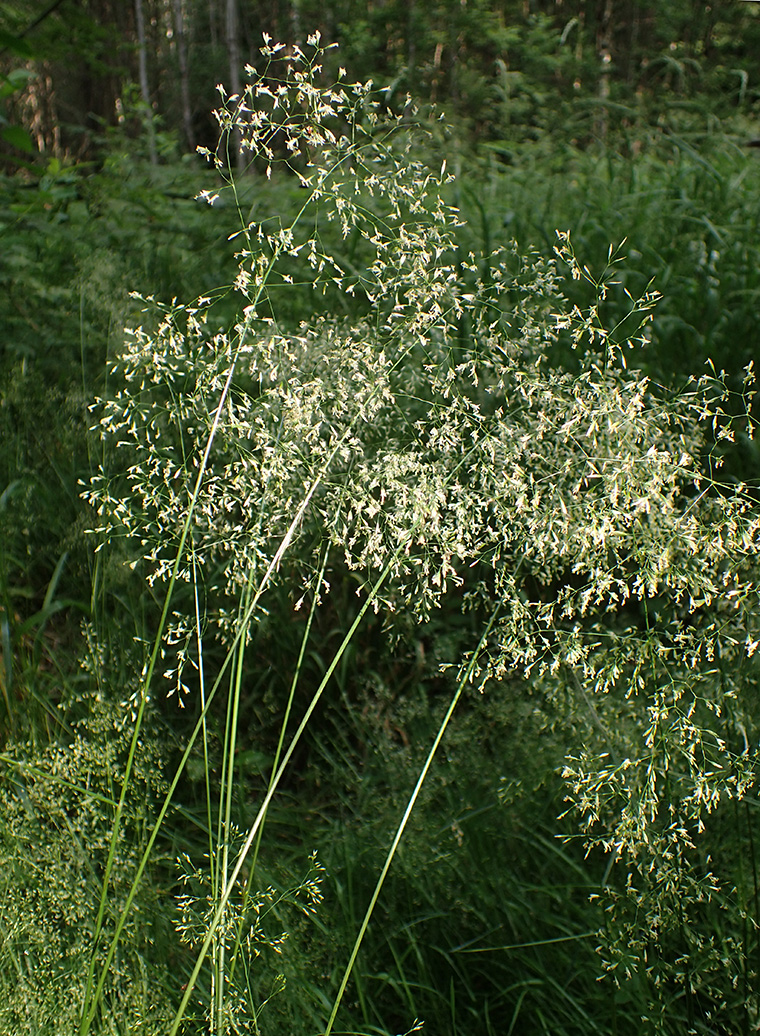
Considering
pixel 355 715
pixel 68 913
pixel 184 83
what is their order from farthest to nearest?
pixel 184 83, pixel 355 715, pixel 68 913

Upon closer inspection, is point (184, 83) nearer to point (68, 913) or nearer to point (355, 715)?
point (355, 715)

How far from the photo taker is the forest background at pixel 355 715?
110 centimetres

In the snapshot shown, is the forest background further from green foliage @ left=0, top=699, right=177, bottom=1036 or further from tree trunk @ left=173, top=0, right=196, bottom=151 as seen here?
tree trunk @ left=173, top=0, right=196, bottom=151

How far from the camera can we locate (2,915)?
1276mm

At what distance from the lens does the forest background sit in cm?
110

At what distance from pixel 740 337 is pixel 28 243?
2.97m

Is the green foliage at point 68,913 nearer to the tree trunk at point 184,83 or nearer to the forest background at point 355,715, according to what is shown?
the forest background at point 355,715

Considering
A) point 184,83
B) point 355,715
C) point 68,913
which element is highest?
point 184,83

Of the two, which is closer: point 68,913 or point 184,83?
point 68,913

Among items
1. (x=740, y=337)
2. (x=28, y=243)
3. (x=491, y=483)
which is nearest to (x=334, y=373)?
(x=491, y=483)

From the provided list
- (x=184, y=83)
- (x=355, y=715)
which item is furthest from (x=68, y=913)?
(x=184, y=83)

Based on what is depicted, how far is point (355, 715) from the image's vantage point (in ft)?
6.84

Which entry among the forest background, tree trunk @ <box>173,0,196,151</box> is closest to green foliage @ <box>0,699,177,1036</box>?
the forest background

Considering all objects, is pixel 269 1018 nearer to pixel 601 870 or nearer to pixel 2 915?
pixel 2 915
